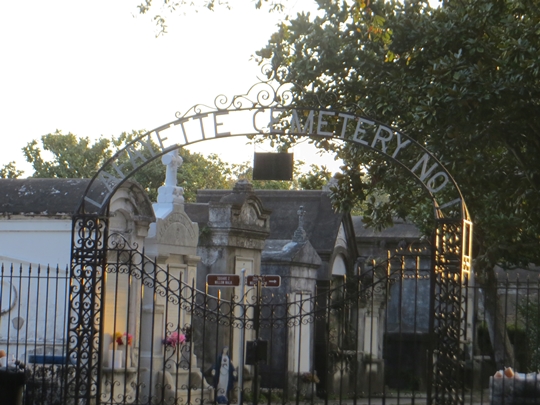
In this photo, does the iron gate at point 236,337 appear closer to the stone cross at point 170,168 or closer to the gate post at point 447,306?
the gate post at point 447,306

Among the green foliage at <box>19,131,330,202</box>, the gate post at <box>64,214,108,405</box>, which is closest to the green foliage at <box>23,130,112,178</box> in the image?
Answer: the green foliage at <box>19,131,330,202</box>

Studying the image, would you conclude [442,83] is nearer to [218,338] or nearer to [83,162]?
[218,338]

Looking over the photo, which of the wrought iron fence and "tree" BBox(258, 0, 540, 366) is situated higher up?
"tree" BBox(258, 0, 540, 366)

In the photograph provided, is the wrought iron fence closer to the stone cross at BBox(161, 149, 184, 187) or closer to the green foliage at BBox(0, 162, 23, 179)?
the stone cross at BBox(161, 149, 184, 187)

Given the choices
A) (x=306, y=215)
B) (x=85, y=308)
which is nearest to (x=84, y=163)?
(x=306, y=215)

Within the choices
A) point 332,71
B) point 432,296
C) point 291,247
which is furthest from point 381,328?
point 432,296

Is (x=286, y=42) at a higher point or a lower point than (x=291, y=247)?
higher

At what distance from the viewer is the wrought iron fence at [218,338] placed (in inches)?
452

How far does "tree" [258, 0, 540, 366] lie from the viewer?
14.6 m

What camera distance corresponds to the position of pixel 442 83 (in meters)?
14.8

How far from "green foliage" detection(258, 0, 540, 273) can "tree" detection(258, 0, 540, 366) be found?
0.02m

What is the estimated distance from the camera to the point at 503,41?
15.0 metres

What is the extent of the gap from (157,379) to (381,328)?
31.4 feet

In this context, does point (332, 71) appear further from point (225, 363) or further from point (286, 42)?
point (225, 363)
